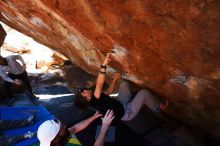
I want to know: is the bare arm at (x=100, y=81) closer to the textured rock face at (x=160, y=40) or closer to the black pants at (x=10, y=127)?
the textured rock face at (x=160, y=40)

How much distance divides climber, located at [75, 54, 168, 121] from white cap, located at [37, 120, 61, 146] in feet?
2.19

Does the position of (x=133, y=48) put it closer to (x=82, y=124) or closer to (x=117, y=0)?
(x=117, y=0)

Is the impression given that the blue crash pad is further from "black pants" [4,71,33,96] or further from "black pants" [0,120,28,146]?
"black pants" [4,71,33,96]

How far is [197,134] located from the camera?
475 cm

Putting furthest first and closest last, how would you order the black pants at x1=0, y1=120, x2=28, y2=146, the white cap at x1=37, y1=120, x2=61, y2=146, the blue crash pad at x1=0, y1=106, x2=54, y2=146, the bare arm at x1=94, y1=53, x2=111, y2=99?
the blue crash pad at x1=0, y1=106, x2=54, y2=146 < the black pants at x1=0, y1=120, x2=28, y2=146 < the bare arm at x1=94, y1=53, x2=111, y2=99 < the white cap at x1=37, y1=120, x2=61, y2=146

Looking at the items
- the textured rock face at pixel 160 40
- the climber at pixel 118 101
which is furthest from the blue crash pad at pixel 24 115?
the textured rock face at pixel 160 40

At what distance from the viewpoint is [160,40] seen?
109 inches

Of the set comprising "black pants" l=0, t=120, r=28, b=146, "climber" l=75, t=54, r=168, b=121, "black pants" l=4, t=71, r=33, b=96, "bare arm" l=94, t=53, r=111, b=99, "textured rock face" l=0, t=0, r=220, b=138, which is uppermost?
"textured rock face" l=0, t=0, r=220, b=138

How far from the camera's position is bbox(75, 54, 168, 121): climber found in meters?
3.64

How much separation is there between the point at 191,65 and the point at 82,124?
1.74 metres

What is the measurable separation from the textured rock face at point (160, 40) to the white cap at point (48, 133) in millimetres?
1252

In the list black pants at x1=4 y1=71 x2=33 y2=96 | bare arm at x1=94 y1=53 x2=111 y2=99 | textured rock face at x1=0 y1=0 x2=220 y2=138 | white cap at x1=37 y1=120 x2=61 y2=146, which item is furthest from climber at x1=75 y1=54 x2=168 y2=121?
black pants at x1=4 y1=71 x2=33 y2=96

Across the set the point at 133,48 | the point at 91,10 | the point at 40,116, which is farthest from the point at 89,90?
the point at 40,116

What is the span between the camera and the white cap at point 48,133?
2949 millimetres
